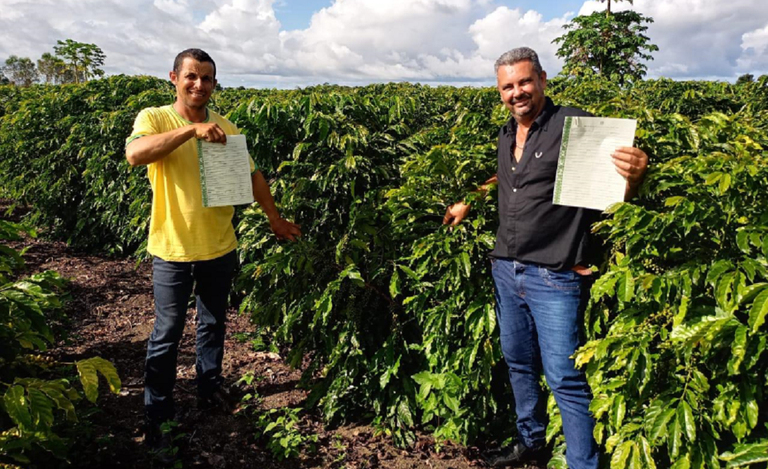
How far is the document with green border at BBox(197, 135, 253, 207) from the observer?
2783 millimetres

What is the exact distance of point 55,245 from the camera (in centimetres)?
747

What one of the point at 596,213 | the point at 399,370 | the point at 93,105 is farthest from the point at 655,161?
the point at 93,105

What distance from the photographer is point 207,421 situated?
3.43 meters

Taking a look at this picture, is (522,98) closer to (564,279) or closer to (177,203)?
(564,279)

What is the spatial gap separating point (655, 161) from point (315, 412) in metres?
2.69

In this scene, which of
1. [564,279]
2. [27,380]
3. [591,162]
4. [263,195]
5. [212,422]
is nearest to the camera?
[27,380]

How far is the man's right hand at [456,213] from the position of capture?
2.75 metres

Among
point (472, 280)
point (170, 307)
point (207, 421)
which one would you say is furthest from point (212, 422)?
point (472, 280)

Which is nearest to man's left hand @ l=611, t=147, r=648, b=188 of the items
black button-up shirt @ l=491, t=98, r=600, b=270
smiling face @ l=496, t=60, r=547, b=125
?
black button-up shirt @ l=491, t=98, r=600, b=270

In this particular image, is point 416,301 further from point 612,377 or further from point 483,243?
point 612,377

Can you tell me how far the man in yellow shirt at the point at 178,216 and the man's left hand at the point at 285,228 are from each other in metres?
0.17

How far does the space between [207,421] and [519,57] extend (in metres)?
3.00

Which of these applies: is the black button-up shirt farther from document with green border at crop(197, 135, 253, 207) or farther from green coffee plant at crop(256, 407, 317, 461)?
green coffee plant at crop(256, 407, 317, 461)

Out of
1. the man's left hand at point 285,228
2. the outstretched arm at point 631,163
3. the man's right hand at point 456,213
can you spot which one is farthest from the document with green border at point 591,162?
the man's left hand at point 285,228
